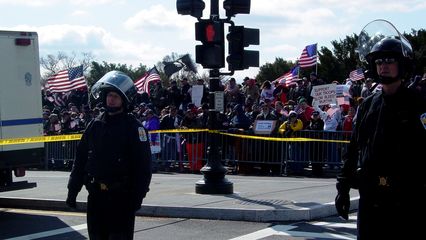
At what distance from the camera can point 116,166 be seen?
5.95 m

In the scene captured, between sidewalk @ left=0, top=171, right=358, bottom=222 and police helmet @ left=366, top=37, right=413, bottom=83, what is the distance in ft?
18.3

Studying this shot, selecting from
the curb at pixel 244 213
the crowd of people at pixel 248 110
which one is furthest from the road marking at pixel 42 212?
the crowd of people at pixel 248 110

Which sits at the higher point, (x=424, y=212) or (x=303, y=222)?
(x=424, y=212)

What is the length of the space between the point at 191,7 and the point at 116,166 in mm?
6696

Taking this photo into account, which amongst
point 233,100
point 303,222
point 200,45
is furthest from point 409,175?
point 233,100

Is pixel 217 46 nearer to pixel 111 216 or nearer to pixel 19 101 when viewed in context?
pixel 19 101

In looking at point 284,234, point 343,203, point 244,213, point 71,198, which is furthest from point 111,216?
point 244,213

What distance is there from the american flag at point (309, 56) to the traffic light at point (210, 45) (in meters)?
13.1

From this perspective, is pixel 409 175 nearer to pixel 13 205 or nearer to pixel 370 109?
pixel 370 109

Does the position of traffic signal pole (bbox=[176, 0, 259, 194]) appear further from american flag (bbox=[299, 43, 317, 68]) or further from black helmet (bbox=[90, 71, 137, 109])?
american flag (bbox=[299, 43, 317, 68])

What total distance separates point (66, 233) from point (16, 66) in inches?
123

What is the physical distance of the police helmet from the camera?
4.80 m

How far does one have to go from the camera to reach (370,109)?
4.88 m

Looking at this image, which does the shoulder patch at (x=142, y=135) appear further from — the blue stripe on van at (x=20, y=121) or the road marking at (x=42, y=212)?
the blue stripe on van at (x=20, y=121)
